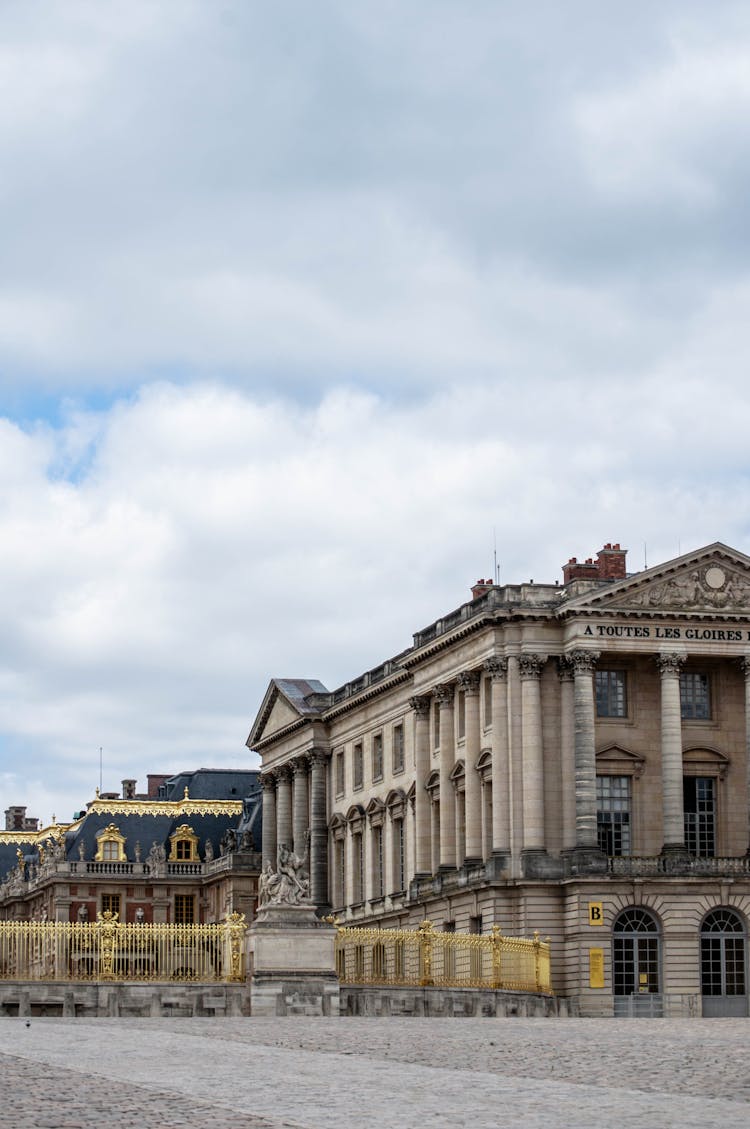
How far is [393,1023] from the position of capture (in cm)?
4447

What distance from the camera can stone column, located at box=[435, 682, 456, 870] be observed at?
81812 millimetres

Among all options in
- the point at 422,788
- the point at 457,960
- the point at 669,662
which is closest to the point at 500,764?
the point at 669,662

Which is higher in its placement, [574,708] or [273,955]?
[574,708]

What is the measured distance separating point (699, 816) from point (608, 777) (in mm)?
3761

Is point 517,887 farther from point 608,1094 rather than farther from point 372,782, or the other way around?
point 608,1094

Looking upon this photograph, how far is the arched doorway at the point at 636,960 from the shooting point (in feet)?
236

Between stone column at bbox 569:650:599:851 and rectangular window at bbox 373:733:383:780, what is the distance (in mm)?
20634

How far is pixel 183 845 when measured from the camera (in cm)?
11956

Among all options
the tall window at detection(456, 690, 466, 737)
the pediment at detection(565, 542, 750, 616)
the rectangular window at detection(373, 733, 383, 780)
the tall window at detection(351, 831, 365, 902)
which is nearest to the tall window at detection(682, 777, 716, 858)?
the pediment at detection(565, 542, 750, 616)

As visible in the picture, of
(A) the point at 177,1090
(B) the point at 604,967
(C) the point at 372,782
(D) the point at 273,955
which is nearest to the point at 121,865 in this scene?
(C) the point at 372,782

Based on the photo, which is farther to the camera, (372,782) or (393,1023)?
(372,782)

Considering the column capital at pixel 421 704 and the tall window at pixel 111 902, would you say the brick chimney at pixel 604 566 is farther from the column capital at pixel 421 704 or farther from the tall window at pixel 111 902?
the tall window at pixel 111 902

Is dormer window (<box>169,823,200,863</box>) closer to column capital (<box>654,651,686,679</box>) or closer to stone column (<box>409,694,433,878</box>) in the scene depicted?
stone column (<box>409,694,433,878</box>)

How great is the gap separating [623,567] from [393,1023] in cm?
3965
